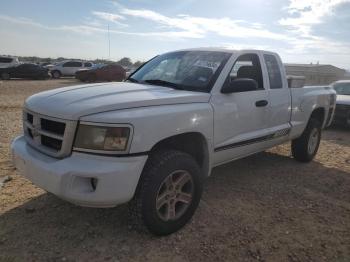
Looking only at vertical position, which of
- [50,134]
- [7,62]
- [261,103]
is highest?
[261,103]

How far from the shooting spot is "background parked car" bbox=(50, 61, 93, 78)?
32.3 m

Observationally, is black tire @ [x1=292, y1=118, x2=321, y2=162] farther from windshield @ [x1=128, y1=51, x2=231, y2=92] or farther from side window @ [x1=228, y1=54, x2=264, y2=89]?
windshield @ [x1=128, y1=51, x2=231, y2=92]

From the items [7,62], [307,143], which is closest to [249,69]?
[307,143]

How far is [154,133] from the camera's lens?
3080 millimetres

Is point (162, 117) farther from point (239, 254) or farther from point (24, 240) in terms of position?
point (24, 240)

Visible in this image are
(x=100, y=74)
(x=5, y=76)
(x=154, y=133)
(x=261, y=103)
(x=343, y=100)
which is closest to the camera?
(x=154, y=133)

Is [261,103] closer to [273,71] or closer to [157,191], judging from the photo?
[273,71]

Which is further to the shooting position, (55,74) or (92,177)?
(55,74)

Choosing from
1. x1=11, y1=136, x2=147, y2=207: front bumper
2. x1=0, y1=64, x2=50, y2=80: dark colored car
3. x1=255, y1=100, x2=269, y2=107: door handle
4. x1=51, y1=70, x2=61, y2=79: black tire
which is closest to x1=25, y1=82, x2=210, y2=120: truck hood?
x1=11, y1=136, x2=147, y2=207: front bumper

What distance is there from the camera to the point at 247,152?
14.8ft

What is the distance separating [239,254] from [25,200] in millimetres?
2433

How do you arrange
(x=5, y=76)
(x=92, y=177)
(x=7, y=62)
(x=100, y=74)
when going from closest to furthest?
(x=92, y=177), (x=5, y=76), (x=100, y=74), (x=7, y=62)

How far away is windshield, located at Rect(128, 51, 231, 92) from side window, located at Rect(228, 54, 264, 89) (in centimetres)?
29

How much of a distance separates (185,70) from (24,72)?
25.8 meters
